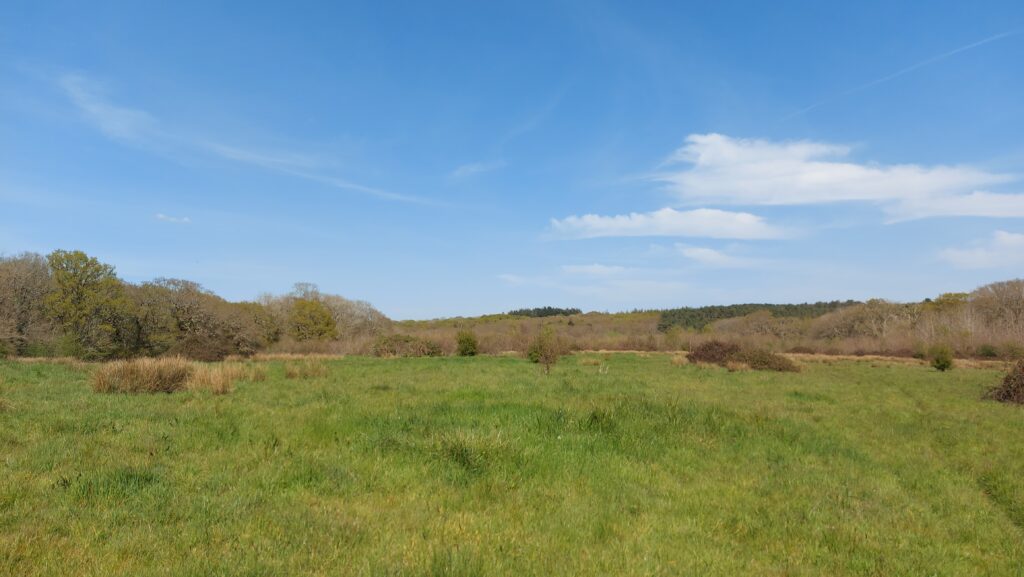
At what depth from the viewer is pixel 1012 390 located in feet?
63.6

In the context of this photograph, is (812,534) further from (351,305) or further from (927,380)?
(351,305)

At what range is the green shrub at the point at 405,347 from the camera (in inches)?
1678

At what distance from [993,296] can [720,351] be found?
62006 mm

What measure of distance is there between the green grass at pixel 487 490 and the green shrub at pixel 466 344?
31425mm

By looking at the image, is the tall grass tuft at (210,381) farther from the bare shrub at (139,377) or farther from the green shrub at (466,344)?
the green shrub at (466,344)

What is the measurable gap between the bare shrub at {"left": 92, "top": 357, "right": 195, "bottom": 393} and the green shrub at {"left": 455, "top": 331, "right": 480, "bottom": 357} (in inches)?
1156

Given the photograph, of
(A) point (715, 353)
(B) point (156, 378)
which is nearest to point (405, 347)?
(A) point (715, 353)

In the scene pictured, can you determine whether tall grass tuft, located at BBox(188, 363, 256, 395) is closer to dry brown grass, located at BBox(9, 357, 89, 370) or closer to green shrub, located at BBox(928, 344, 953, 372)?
dry brown grass, located at BBox(9, 357, 89, 370)

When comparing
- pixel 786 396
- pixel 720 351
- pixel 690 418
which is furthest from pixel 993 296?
pixel 690 418

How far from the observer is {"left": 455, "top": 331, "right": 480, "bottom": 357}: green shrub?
4456cm

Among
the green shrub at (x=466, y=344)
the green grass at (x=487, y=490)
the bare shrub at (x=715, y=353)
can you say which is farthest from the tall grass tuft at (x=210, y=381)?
the bare shrub at (x=715, y=353)

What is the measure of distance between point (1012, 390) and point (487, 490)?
73.3 ft

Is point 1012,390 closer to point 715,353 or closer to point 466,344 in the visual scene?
point 715,353

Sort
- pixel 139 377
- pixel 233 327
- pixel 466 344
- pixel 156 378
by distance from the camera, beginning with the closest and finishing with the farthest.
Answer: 1. pixel 139 377
2. pixel 156 378
3. pixel 466 344
4. pixel 233 327
